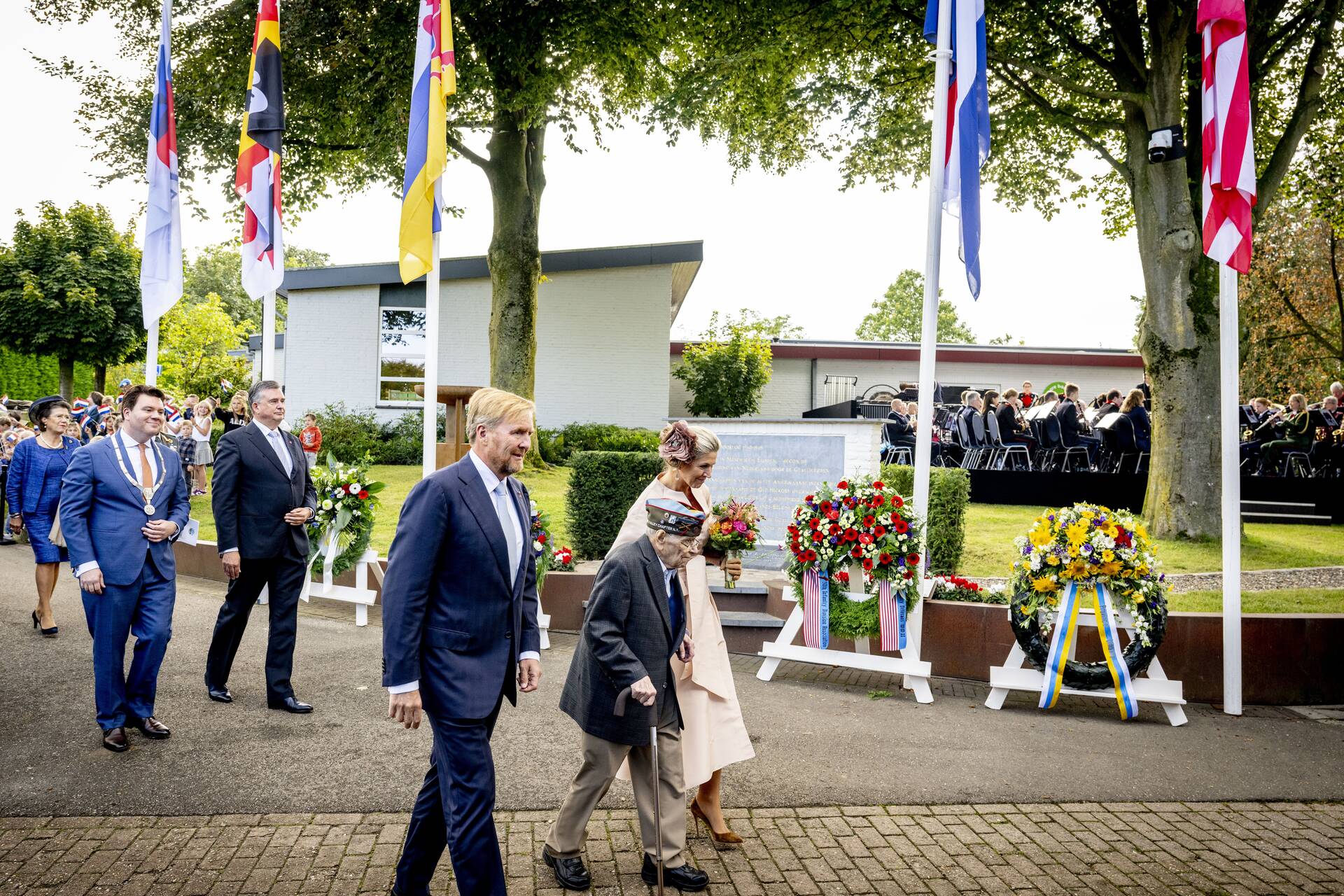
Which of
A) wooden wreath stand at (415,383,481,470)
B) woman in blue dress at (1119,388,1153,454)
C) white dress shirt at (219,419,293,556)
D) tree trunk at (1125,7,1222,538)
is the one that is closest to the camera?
white dress shirt at (219,419,293,556)

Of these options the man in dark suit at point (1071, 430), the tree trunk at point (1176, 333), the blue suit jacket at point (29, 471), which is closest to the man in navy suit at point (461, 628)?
the blue suit jacket at point (29, 471)

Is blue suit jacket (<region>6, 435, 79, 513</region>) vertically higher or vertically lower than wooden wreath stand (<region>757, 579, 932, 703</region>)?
higher

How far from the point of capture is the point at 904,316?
79.8 meters

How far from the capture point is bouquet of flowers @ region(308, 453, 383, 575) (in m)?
8.86

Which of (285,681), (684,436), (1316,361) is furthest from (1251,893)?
(1316,361)

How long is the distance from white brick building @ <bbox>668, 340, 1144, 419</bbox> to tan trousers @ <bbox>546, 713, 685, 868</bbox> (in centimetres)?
2608

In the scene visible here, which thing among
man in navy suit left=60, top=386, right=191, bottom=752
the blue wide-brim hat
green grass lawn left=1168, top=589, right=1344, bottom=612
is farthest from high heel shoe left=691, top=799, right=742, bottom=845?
green grass lawn left=1168, top=589, right=1344, bottom=612

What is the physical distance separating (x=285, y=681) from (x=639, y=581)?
3.56 meters

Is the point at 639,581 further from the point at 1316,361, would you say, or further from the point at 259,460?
the point at 1316,361

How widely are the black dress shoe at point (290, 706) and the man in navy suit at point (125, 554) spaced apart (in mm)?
719

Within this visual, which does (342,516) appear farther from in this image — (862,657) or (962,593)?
(962,593)

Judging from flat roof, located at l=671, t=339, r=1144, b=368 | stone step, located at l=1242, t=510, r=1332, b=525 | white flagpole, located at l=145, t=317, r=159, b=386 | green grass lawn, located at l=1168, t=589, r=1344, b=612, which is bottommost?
green grass lawn, located at l=1168, t=589, r=1344, b=612

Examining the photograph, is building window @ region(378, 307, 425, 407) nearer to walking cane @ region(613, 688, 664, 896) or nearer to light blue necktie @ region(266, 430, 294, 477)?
light blue necktie @ region(266, 430, 294, 477)

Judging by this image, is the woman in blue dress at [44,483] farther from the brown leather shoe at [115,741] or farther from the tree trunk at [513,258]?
the tree trunk at [513,258]
